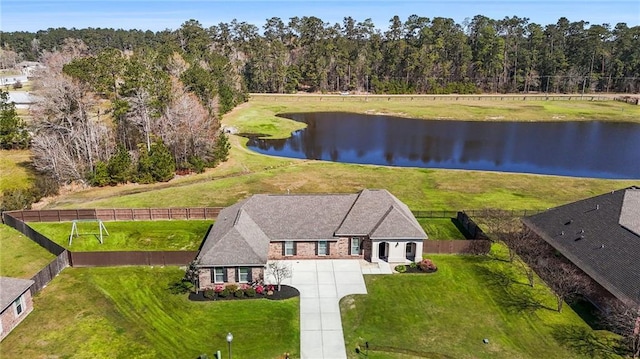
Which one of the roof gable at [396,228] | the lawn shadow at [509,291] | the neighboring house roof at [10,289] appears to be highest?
the roof gable at [396,228]

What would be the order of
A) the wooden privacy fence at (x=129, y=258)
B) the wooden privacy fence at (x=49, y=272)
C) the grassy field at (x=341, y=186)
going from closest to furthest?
the wooden privacy fence at (x=49, y=272) → the wooden privacy fence at (x=129, y=258) → the grassy field at (x=341, y=186)

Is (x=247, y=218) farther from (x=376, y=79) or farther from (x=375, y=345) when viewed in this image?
(x=376, y=79)

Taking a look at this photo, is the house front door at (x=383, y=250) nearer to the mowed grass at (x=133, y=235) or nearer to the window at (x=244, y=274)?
the window at (x=244, y=274)

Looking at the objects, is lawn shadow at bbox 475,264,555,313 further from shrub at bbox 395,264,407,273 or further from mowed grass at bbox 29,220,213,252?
mowed grass at bbox 29,220,213,252

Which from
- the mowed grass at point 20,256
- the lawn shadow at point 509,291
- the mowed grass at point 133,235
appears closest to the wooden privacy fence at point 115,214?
the mowed grass at point 133,235

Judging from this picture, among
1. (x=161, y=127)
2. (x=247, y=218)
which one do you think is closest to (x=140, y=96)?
(x=161, y=127)

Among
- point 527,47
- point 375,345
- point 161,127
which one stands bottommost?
point 375,345

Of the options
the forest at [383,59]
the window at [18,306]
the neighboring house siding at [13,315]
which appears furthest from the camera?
the forest at [383,59]
